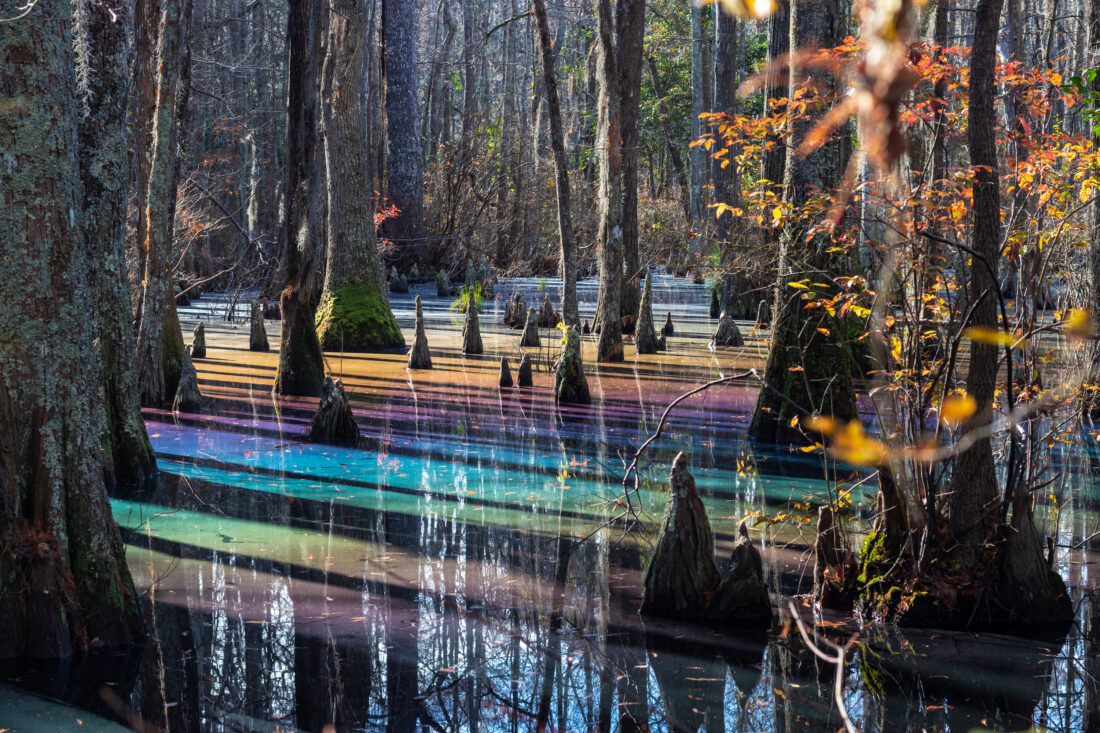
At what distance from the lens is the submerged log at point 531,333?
14078 mm

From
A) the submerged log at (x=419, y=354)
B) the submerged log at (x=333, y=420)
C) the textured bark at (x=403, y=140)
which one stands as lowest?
the submerged log at (x=333, y=420)

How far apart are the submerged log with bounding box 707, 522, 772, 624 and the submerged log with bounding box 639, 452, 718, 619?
0.21ft

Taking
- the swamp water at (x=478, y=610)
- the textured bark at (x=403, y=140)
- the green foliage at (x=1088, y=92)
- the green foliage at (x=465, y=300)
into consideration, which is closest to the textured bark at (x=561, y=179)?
the swamp water at (x=478, y=610)

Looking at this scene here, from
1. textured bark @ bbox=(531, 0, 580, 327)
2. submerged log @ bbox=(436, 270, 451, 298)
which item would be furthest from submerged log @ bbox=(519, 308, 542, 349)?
submerged log @ bbox=(436, 270, 451, 298)

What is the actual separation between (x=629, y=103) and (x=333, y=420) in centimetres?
769

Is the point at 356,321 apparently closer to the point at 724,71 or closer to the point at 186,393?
the point at 186,393

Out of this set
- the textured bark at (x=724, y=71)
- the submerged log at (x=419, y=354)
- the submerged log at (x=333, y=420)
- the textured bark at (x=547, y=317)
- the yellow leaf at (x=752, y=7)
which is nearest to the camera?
the yellow leaf at (x=752, y=7)

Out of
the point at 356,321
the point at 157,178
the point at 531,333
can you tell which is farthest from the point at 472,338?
the point at 157,178

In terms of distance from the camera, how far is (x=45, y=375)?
Result: 385 cm

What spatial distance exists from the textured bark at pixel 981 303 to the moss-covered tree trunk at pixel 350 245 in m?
10.5

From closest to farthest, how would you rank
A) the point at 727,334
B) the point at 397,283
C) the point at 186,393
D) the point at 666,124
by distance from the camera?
the point at 186,393
the point at 727,334
the point at 397,283
the point at 666,124

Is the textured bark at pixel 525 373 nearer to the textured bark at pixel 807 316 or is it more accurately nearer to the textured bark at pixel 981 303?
the textured bark at pixel 807 316

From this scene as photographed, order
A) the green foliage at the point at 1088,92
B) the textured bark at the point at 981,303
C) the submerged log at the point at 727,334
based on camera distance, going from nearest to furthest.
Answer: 1. the textured bark at the point at 981,303
2. the green foliage at the point at 1088,92
3. the submerged log at the point at 727,334

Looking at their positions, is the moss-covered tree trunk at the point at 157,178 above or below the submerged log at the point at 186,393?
above
